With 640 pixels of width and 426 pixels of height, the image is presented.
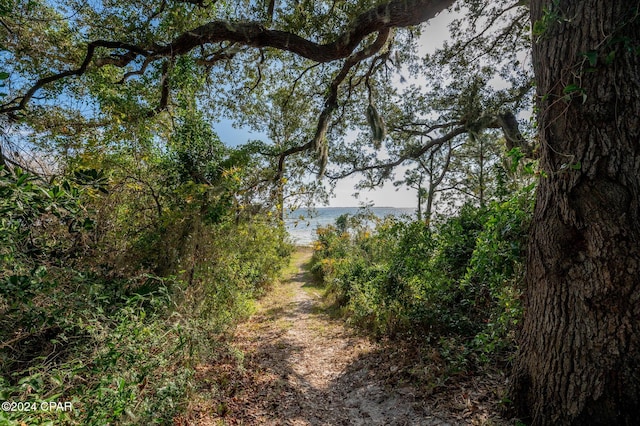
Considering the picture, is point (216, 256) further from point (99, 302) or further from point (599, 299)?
point (599, 299)

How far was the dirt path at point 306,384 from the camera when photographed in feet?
8.50

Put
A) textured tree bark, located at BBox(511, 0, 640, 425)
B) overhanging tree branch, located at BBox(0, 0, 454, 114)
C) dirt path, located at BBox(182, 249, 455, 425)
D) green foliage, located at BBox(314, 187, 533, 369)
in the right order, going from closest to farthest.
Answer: textured tree bark, located at BBox(511, 0, 640, 425) → green foliage, located at BBox(314, 187, 533, 369) → dirt path, located at BBox(182, 249, 455, 425) → overhanging tree branch, located at BBox(0, 0, 454, 114)

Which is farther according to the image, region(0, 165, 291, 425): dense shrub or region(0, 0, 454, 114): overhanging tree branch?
region(0, 0, 454, 114): overhanging tree branch

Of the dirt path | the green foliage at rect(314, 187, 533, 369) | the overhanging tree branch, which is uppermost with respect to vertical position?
the overhanging tree branch

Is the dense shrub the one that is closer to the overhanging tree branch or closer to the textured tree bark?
the overhanging tree branch

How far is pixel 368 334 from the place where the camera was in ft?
14.2

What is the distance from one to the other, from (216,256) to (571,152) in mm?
3775

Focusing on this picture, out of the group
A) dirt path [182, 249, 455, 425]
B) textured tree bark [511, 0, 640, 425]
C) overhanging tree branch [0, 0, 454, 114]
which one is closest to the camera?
textured tree bark [511, 0, 640, 425]

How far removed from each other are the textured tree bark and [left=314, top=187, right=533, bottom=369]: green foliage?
1.54 ft

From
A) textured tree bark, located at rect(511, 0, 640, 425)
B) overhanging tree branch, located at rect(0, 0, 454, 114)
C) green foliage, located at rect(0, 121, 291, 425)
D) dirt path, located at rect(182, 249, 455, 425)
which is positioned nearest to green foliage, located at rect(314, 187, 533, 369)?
textured tree bark, located at rect(511, 0, 640, 425)

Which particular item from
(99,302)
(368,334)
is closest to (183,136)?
(99,302)

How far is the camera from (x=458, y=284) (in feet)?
11.3

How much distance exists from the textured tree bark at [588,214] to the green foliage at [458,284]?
47 centimetres

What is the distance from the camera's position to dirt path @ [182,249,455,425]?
2.59 metres
